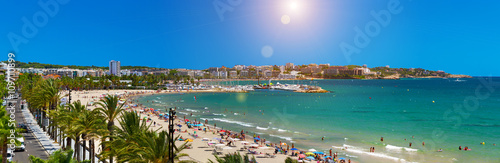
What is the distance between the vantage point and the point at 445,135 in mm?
36969

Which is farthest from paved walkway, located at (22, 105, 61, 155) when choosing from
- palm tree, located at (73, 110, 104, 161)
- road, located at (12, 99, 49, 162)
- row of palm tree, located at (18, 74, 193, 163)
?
palm tree, located at (73, 110, 104, 161)

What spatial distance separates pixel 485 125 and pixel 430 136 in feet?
49.0

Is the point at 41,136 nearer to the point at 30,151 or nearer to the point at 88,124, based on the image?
the point at 30,151

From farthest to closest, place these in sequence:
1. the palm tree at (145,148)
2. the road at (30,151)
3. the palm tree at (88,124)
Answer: the road at (30,151) < the palm tree at (88,124) < the palm tree at (145,148)

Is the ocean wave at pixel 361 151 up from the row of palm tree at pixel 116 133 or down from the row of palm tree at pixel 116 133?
down

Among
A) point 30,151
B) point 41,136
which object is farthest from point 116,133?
point 41,136

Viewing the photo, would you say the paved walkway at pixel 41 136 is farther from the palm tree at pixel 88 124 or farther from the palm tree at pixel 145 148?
the palm tree at pixel 145 148

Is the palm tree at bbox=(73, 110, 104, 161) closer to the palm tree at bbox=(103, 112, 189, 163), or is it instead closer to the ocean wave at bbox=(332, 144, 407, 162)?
the palm tree at bbox=(103, 112, 189, 163)

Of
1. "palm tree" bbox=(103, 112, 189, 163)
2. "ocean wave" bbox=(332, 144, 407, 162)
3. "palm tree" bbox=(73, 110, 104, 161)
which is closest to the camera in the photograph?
"palm tree" bbox=(103, 112, 189, 163)

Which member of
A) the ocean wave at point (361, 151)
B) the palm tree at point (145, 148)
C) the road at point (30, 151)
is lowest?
the ocean wave at point (361, 151)

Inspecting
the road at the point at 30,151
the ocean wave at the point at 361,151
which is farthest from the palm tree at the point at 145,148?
the ocean wave at the point at 361,151

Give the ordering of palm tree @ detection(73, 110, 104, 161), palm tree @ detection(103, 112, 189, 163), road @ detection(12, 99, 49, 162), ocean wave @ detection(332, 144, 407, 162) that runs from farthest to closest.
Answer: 1. ocean wave @ detection(332, 144, 407, 162)
2. road @ detection(12, 99, 49, 162)
3. palm tree @ detection(73, 110, 104, 161)
4. palm tree @ detection(103, 112, 189, 163)

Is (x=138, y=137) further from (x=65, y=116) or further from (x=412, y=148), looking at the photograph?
(x=412, y=148)

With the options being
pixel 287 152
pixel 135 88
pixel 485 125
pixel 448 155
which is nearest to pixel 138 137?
pixel 287 152
